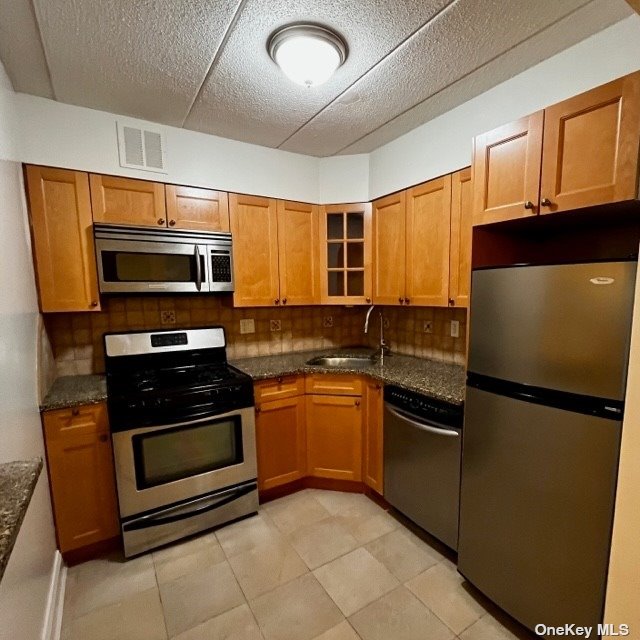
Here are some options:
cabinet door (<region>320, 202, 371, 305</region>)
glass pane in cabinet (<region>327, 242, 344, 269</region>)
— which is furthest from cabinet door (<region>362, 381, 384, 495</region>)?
glass pane in cabinet (<region>327, 242, 344, 269</region>)

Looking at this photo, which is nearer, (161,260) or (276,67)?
(276,67)

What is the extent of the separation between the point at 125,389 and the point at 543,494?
6.68ft

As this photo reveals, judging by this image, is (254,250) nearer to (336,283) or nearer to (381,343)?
(336,283)

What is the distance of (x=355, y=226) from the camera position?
2.59m

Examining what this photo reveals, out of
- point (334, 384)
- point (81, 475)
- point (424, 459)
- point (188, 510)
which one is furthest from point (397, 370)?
point (81, 475)

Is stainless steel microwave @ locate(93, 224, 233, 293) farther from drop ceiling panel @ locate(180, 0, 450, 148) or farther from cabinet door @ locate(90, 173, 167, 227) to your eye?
drop ceiling panel @ locate(180, 0, 450, 148)

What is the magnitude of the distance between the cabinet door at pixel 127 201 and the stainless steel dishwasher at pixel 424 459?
70.4 inches

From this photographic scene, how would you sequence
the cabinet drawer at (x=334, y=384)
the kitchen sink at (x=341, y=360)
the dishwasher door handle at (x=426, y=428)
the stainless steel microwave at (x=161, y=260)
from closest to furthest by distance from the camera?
the dishwasher door handle at (x=426, y=428) → the stainless steel microwave at (x=161, y=260) → the cabinet drawer at (x=334, y=384) → the kitchen sink at (x=341, y=360)

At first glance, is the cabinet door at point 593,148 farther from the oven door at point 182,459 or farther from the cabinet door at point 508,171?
the oven door at point 182,459

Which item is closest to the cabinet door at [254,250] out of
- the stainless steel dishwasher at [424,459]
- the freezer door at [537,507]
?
the stainless steel dishwasher at [424,459]

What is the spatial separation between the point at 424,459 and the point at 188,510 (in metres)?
1.35

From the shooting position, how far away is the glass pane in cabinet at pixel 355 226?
2566 millimetres

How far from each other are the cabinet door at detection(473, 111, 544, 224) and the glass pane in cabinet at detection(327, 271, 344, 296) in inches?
48.4

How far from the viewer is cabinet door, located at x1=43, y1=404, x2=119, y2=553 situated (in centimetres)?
168
